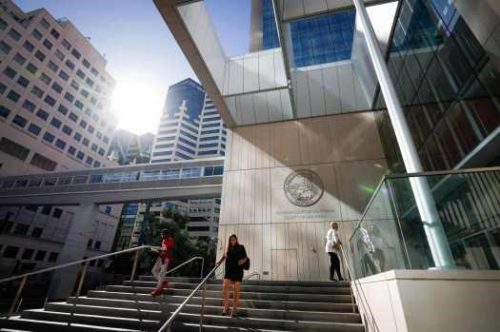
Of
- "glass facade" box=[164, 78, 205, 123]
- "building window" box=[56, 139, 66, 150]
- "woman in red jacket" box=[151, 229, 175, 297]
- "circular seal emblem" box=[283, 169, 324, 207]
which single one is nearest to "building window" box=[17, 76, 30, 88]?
"building window" box=[56, 139, 66, 150]

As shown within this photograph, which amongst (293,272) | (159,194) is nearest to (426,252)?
(293,272)

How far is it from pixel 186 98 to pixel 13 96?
210 ft

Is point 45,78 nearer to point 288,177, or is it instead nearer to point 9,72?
point 9,72

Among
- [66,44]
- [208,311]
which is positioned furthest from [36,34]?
[208,311]

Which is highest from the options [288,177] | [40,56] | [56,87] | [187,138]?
[187,138]

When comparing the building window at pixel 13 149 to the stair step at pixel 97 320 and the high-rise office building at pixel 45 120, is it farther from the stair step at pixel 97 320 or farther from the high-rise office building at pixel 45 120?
the stair step at pixel 97 320

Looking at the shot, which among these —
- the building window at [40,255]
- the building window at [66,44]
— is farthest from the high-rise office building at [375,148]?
the building window at [66,44]

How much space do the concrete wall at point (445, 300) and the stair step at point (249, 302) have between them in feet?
8.46

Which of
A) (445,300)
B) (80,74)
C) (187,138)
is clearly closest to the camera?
(445,300)

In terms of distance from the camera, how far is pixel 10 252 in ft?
94.0

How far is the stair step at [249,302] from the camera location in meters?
5.28

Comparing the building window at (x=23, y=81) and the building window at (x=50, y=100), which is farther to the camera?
the building window at (x=50, y=100)

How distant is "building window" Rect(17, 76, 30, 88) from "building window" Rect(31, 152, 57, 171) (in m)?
10.0

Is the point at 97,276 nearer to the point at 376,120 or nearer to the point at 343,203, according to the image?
the point at 343,203
